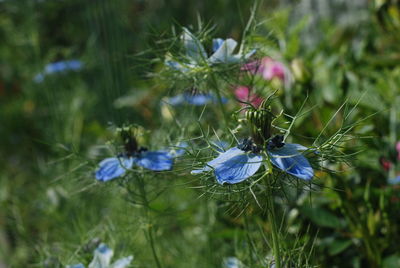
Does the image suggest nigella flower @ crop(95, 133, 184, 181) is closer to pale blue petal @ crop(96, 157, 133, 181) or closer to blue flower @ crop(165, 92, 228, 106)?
pale blue petal @ crop(96, 157, 133, 181)

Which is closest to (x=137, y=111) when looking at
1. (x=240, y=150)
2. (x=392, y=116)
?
(x=392, y=116)

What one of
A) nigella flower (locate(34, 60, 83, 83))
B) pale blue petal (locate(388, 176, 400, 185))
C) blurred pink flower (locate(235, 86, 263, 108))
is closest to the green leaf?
pale blue petal (locate(388, 176, 400, 185))

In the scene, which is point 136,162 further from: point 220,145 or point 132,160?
point 220,145

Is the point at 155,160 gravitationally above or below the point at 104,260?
above

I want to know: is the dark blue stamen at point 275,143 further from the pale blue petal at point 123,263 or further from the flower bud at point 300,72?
the flower bud at point 300,72

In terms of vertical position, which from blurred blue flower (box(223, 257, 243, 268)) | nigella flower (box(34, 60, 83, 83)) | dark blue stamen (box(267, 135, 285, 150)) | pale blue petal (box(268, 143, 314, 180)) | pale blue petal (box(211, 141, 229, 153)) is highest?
dark blue stamen (box(267, 135, 285, 150))

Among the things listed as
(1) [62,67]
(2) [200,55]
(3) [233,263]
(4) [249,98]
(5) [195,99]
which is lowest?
(1) [62,67]

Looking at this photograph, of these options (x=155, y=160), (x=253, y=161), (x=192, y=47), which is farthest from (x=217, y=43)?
(x=253, y=161)
